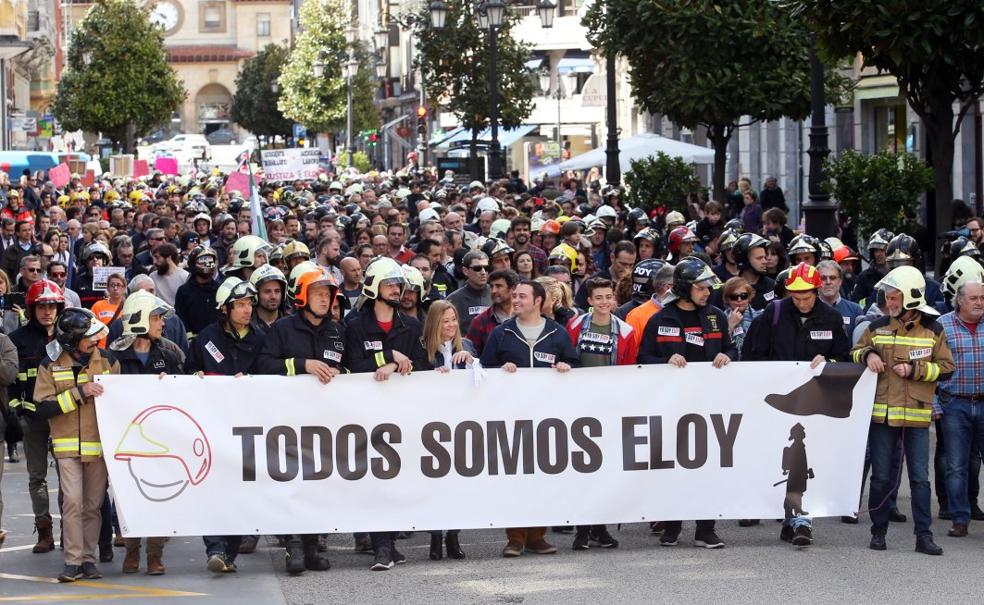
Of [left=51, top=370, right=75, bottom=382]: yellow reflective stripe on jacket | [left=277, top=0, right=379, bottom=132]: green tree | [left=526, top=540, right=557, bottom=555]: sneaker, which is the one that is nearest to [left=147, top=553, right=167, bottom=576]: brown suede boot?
[left=51, top=370, right=75, bottom=382]: yellow reflective stripe on jacket

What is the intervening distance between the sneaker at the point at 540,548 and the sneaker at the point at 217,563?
178 cm

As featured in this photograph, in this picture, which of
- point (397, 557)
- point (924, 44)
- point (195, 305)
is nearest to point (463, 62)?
point (924, 44)

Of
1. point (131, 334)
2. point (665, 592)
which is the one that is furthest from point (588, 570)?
point (131, 334)

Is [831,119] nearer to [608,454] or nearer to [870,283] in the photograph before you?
[870,283]

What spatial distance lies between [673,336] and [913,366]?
1400mm

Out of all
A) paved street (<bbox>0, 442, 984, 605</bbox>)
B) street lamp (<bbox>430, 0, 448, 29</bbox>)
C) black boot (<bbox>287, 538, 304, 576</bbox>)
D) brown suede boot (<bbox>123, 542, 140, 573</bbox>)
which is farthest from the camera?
street lamp (<bbox>430, 0, 448, 29</bbox>)

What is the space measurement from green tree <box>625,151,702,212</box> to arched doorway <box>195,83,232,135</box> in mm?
129725

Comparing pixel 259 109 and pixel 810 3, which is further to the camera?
pixel 259 109

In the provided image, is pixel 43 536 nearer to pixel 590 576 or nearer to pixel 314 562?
pixel 314 562

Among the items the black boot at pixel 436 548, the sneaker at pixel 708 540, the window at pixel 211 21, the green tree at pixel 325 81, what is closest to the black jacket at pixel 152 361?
the black boot at pixel 436 548

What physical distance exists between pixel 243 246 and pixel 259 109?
90.9 metres

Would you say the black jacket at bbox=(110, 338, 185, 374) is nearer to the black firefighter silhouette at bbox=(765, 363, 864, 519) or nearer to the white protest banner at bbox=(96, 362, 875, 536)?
the white protest banner at bbox=(96, 362, 875, 536)

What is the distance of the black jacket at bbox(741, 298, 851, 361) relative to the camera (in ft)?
36.2

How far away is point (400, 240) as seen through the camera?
731 inches
